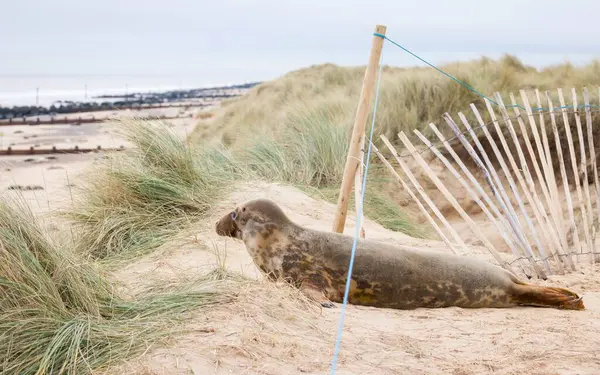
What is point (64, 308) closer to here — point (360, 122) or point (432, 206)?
point (360, 122)

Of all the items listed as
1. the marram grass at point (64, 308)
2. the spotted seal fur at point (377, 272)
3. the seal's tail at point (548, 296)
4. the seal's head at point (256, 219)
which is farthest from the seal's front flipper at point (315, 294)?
the seal's tail at point (548, 296)

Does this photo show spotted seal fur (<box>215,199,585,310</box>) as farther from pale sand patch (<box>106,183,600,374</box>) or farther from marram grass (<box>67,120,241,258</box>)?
marram grass (<box>67,120,241,258</box>)

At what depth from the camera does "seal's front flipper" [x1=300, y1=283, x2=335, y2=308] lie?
3.21 meters

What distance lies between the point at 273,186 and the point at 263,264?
8.45ft

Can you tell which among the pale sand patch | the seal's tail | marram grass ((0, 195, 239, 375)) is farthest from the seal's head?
the seal's tail

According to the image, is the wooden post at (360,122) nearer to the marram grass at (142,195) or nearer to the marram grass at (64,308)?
the marram grass at (64,308)

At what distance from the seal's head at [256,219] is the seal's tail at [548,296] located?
127 cm

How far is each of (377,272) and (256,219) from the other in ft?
2.28

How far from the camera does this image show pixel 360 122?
397 cm

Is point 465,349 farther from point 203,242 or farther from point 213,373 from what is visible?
point 203,242

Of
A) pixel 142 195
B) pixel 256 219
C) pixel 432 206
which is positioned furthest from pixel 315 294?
pixel 142 195

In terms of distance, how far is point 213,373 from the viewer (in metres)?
2.29

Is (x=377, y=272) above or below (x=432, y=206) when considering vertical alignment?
below

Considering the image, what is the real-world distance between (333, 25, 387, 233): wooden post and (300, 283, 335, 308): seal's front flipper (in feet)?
2.40
